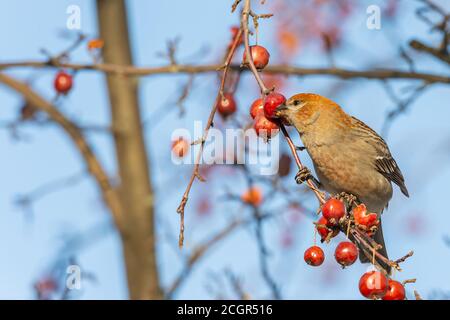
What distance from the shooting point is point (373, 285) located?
2.74 m

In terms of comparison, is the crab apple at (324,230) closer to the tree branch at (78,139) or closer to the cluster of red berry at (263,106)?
the cluster of red berry at (263,106)

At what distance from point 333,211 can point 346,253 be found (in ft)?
0.62

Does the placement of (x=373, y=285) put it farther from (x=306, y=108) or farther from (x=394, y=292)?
(x=306, y=108)

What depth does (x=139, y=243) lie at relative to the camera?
6.20m

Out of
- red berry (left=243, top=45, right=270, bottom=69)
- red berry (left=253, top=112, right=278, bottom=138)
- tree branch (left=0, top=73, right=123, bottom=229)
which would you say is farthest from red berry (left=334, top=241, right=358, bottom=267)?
tree branch (left=0, top=73, right=123, bottom=229)

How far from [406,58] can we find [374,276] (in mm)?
2417

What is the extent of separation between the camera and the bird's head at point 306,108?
13.2 feet

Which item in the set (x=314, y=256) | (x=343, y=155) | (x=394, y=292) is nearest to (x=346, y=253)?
(x=314, y=256)

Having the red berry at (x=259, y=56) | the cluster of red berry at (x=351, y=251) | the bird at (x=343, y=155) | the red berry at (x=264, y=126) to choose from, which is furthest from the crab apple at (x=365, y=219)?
the bird at (x=343, y=155)

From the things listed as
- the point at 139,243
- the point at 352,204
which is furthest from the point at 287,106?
the point at 139,243

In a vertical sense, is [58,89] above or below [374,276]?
above

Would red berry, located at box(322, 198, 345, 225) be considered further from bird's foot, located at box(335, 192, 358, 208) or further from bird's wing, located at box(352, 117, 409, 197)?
bird's wing, located at box(352, 117, 409, 197)
